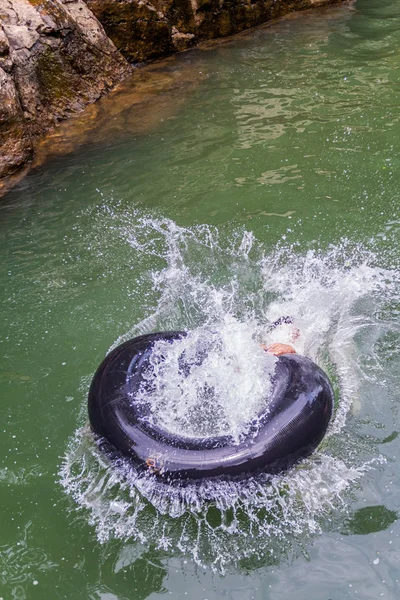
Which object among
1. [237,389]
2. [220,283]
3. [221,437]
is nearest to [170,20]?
[220,283]

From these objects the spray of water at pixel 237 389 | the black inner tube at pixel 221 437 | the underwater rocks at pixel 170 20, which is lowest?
the spray of water at pixel 237 389

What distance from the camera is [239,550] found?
152 inches

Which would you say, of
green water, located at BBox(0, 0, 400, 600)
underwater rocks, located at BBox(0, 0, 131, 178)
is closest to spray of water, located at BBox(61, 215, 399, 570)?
green water, located at BBox(0, 0, 400, 600)

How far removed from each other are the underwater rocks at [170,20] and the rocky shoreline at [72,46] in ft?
0.06

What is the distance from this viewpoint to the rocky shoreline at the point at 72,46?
934cm

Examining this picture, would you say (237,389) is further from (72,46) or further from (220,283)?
(72,46)

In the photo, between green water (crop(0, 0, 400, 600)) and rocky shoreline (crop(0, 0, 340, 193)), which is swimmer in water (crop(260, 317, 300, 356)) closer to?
green water (crop(0, 0, 400, 600))

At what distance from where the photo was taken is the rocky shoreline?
9336 millimetres

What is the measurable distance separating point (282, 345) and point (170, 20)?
373 inches

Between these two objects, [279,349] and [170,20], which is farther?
[170,20]

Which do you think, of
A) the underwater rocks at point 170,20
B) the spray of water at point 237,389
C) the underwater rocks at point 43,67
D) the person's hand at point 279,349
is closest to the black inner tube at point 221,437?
the spray of water at point 237,389

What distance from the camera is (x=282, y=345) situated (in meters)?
5.23

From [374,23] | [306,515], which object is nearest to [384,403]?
[306,515]

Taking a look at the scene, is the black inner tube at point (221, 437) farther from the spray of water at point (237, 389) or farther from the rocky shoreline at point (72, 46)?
the rocky shoreline at point (72, 46)
